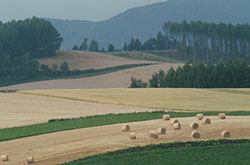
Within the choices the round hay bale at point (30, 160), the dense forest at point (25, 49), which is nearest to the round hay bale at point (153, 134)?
the round hay bale at point (30, 160)

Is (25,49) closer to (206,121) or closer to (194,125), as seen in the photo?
(206,121)

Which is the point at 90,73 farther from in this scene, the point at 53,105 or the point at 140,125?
the point at 140,125

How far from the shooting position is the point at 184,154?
26031mm

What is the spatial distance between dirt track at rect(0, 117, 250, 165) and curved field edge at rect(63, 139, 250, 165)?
1014mm

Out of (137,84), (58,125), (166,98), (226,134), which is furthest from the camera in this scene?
(137,84)

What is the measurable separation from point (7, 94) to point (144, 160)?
48156mm

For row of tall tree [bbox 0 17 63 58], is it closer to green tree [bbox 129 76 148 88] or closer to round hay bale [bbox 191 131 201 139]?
green tree [bbox 129 76 148 88]

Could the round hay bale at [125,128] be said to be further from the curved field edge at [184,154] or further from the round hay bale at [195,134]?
the round hay bale at [195,134]

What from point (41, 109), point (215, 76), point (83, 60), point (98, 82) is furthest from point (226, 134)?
point (83, 60)

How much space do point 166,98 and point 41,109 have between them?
56.1 ft

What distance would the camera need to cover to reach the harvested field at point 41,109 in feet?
150

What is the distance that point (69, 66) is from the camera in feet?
547

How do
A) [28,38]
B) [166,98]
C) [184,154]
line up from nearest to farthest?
[184,154], [166,98], [28,38]

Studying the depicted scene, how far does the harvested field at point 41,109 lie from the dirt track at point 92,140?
10.6 m
